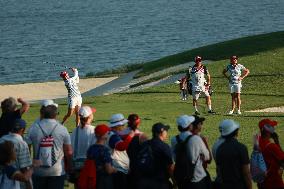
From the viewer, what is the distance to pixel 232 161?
44.4 feet

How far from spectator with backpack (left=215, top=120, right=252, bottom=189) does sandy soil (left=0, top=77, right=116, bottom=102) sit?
3373cm

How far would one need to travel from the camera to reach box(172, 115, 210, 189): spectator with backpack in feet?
44.7

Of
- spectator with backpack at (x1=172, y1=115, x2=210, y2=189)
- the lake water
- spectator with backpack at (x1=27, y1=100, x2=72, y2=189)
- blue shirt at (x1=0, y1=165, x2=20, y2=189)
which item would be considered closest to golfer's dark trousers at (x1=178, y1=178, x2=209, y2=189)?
spectator with backpack at (x1=172, y1=115, x2=210, y2=189)

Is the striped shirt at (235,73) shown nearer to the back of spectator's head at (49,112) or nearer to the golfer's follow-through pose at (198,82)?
the golfer's follow-through pose at (198,82)

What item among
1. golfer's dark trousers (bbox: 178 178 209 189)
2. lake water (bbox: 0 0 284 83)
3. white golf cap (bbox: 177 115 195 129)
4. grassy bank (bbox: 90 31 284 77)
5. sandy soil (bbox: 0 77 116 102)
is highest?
lake water (bbox: 0 0 284 83)

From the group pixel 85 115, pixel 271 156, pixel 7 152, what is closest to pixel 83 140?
pixel 85 115

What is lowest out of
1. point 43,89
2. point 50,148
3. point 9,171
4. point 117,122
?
point 9,171

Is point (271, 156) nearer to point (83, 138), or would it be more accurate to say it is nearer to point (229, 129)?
point (229, 129)

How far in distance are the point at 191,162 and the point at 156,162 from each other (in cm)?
55

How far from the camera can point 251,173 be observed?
14352mm

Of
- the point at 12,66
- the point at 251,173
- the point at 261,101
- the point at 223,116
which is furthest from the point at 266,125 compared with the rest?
the point at 12,66

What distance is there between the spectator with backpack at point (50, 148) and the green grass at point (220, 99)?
14.4ft

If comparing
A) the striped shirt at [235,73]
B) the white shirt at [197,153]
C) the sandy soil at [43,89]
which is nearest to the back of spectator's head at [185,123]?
the white shirt at [197,153]

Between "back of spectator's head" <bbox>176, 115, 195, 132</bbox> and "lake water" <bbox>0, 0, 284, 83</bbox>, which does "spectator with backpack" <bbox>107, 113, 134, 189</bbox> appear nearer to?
"back of spectator's head" <bbox>176, 115, 195, 132</bbox>
